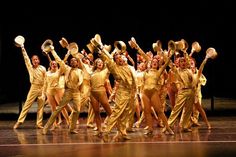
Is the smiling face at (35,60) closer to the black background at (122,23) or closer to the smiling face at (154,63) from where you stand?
the smiling face at (154,63)

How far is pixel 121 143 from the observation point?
977 centimetres

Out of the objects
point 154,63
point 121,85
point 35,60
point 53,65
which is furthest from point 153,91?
point 35,60

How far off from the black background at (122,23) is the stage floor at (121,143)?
19.1ft

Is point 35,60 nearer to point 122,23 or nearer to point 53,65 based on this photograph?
point 53,65

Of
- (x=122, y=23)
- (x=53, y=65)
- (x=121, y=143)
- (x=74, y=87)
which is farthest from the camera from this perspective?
(x=122, y=23)

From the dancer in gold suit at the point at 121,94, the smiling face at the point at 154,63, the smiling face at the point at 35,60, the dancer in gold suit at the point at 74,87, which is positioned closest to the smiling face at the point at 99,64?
the dancer in gold suit at the point at 74,87

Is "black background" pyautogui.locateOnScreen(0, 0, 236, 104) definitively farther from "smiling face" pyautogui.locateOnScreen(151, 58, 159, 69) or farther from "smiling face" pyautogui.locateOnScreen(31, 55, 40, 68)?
"smiling face" pyautogui.locateOnScreen(151, 58, 159, 69)

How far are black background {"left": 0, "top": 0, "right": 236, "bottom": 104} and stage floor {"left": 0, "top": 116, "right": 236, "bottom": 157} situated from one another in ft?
19.1

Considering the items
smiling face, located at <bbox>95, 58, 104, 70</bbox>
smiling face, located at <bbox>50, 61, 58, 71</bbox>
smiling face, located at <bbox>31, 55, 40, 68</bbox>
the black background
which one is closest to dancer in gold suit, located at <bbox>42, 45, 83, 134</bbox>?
smiling face, located at <bbox>95, 58, 104, 70</bbox>

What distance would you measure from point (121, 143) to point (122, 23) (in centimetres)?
840

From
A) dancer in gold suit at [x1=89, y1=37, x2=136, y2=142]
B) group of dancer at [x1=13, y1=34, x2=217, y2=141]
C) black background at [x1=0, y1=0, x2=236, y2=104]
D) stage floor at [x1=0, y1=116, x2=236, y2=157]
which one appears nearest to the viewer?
stage floor at [x1=0, y1=116, x2=236, y2=157]

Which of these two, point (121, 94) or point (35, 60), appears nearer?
point (121, 94)

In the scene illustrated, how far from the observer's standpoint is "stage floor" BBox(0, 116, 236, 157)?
8648 millimetres

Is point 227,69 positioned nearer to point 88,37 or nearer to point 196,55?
point 196,55
